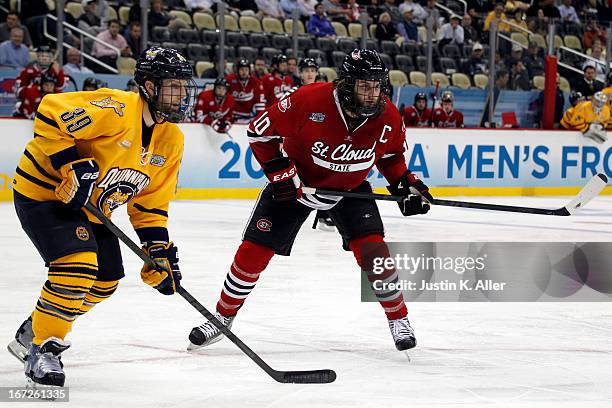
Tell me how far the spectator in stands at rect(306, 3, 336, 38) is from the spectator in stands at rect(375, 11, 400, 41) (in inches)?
23.5

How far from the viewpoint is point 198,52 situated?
1184cm

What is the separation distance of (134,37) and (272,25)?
2.02 m

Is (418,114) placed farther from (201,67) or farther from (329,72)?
(201,67)

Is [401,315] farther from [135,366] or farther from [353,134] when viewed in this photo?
[135,366]

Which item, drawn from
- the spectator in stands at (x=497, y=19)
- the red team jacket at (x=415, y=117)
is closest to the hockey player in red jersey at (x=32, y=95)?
the red team jacket at (x=415, y=117)

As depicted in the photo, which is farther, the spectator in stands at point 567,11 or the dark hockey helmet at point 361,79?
the spectator in stands at point 567,11

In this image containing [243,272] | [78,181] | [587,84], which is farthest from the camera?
[587,84]

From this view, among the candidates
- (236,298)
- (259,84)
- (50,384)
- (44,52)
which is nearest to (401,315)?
(236,298)

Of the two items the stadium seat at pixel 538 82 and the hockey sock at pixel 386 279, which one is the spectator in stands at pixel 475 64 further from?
the hockey sock at pixel 386 279

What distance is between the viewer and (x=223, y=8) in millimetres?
11844

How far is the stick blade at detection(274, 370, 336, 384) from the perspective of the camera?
3611mm

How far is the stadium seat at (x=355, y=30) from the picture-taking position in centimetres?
1302

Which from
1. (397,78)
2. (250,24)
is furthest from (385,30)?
(250,24)

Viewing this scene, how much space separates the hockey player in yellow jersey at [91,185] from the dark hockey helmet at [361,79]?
0.68 metres
